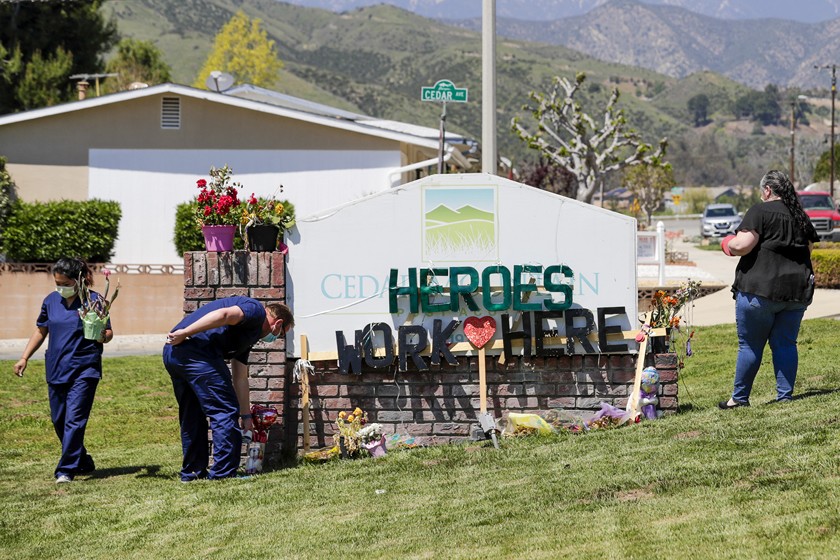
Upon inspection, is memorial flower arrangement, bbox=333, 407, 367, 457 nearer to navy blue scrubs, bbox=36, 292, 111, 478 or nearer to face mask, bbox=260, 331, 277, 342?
face mask, bbox=260, 331, 277, 342

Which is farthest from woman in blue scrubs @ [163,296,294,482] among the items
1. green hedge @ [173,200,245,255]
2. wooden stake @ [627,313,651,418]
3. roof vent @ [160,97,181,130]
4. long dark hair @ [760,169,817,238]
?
roof vent @ [160,97,181,130]

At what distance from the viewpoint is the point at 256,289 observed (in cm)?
870

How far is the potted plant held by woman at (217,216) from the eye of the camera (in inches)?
341

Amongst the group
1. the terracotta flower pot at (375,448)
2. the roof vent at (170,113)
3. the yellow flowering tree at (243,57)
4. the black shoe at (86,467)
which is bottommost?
the black shoe at (86,467)

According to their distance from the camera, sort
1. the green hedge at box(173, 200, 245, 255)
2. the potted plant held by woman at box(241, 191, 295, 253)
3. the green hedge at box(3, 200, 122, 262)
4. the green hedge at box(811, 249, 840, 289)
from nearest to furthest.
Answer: the potted plant held by woman at box(241, 191, 295, 253) < the green hedge at box(811, 249, 840, 289) < the green hedge at box(3, 200, 122, 262) < the green hedge at box(173, 200, 245, 255)

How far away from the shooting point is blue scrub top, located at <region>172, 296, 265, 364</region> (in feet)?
26.5

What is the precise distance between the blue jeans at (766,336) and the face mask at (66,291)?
16.2 feet

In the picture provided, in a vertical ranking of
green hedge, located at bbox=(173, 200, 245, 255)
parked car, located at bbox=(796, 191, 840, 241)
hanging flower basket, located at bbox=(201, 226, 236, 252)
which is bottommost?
hanging flower basket, located at bbox=(201, 226, 236, 252)

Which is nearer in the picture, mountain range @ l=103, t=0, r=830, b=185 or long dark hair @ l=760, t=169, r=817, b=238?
long dark hair @ l=760, t=169, r=817, b=238

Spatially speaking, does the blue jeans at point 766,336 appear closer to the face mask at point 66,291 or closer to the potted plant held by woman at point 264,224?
the potted plant held by woman at point 264,224

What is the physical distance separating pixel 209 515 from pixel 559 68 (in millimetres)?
175381

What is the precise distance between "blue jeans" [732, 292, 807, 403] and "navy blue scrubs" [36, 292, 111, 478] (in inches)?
189

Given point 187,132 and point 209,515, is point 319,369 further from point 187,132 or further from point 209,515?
point 187,132

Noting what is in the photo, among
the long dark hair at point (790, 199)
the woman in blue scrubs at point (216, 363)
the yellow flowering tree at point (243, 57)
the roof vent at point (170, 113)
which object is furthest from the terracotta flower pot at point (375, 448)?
the yellow flowering tree at point (243, 57)
